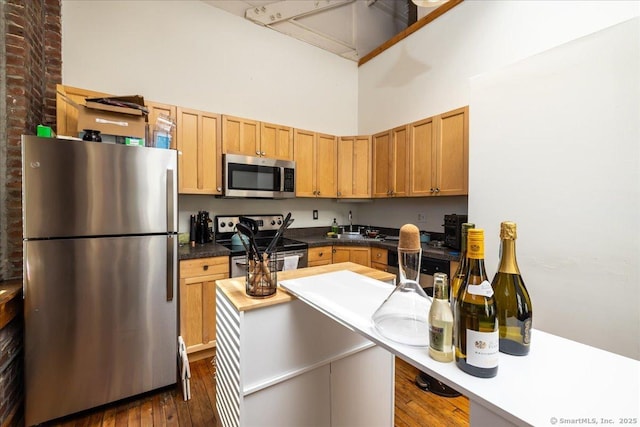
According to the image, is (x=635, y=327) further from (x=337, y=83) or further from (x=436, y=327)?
(x=337, y=83)

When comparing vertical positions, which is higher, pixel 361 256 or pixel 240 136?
pixel 240 136

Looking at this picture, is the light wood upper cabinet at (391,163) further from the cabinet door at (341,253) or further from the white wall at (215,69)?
the cabinet door at (341,253)

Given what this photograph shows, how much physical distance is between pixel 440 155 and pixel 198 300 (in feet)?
8.28

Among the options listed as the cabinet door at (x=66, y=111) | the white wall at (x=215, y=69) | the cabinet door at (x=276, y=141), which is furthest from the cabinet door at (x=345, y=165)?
the cabinet door at (x=66, y=111)

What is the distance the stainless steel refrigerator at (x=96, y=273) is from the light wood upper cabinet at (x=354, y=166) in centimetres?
204

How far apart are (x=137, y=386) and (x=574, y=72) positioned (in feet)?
10.3

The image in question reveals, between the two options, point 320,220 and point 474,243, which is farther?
point 320,220

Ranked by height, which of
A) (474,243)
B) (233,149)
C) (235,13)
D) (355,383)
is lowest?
(355,383)

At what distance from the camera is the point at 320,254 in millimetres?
2945

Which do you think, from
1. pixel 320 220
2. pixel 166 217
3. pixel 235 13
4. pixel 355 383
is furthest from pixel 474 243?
pixel 235 13

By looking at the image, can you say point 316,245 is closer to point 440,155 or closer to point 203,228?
point 203,228

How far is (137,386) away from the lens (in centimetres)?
179

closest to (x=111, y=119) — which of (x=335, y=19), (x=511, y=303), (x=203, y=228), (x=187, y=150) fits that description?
(x=187, y=150)

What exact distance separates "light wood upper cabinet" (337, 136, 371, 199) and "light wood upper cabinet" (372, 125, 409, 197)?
10 cm
